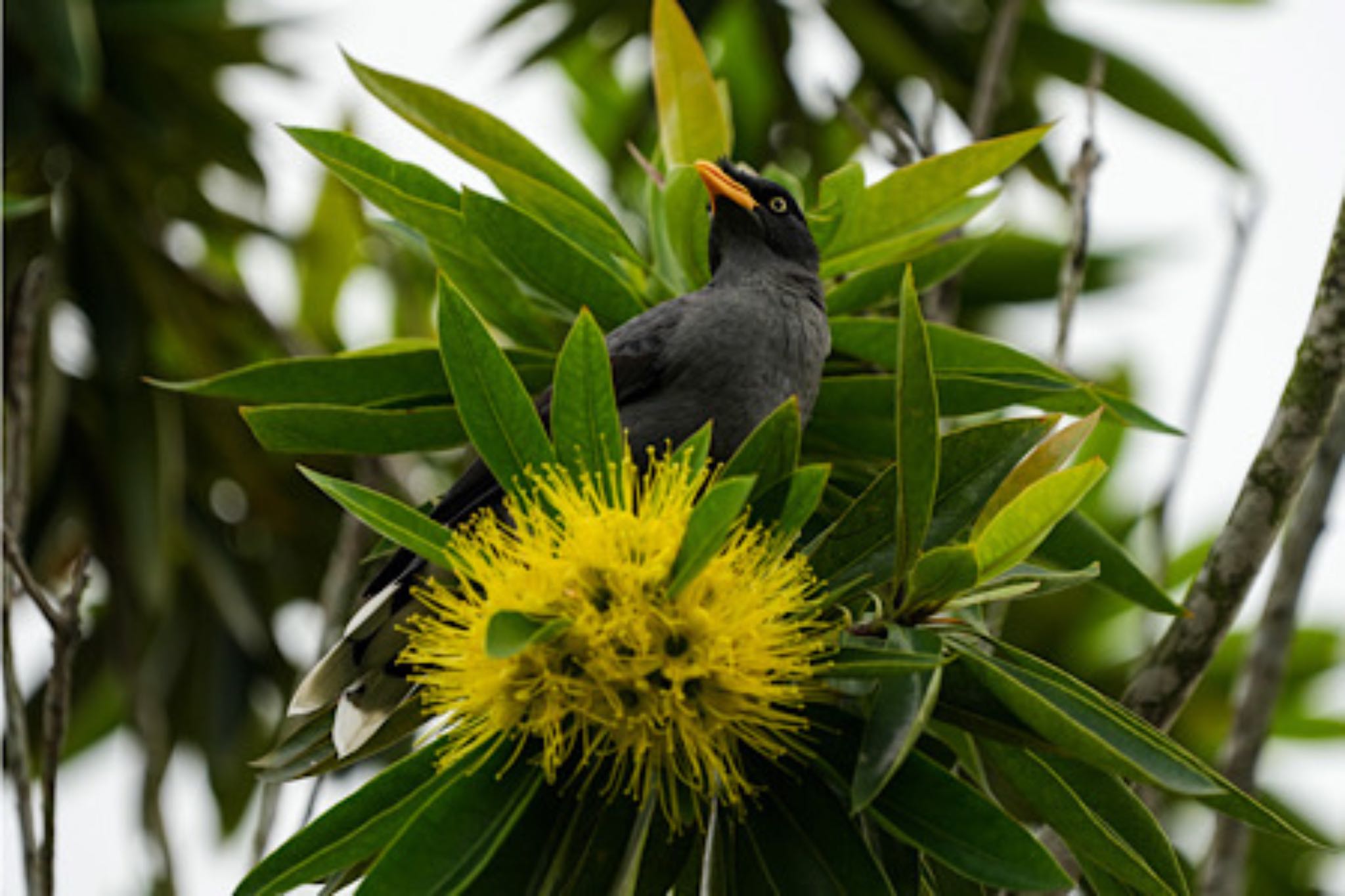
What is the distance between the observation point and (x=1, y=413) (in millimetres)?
2865

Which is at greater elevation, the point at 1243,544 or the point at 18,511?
the point at 1243,544

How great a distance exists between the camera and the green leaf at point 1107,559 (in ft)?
7.38

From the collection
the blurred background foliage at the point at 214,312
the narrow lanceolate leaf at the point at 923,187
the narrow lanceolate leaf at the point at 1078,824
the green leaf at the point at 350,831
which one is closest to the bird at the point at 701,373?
the narrow lanceolate leaf at the point at 923,187

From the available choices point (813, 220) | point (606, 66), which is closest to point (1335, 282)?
point (813, 220)

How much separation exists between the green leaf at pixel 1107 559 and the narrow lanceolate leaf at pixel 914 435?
540 mm

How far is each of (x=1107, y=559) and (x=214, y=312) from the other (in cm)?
315

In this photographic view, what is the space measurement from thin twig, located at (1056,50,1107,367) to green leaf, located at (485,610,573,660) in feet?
4.24

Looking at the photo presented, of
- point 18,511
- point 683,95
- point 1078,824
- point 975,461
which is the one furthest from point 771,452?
point 18,511

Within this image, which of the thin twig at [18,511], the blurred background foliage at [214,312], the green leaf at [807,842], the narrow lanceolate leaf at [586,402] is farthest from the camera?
the blurred background foliage at [214,312]

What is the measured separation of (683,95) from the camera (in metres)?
2.76

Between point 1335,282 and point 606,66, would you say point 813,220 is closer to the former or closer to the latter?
point 1335,282

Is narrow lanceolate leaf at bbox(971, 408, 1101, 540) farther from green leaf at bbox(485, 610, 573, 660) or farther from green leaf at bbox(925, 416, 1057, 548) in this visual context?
green leaf at bbox(485, 610, 573, 660)

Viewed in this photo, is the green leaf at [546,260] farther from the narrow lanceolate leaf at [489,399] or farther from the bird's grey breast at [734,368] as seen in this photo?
the narrow lanceolate leaf at [489,399]

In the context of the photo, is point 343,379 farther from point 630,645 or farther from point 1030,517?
point 1030,517
